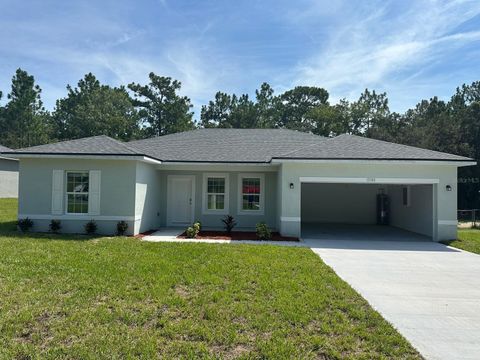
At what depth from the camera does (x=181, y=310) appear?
202 inches

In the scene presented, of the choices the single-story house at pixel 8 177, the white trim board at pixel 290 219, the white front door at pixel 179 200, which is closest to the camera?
the white trim board at pixel 290 219

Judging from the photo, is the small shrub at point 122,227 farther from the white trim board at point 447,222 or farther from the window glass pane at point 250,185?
the white trim board at point 447,222

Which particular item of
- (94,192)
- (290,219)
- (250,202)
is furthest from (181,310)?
(250,202)

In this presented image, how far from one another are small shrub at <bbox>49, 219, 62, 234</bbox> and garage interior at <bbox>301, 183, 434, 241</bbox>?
1030 cm

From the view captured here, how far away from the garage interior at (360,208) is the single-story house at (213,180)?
7.0 inches

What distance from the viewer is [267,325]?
464 centimetres

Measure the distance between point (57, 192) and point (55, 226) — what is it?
1240 mm

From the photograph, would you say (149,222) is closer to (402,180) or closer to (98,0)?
(98,0)

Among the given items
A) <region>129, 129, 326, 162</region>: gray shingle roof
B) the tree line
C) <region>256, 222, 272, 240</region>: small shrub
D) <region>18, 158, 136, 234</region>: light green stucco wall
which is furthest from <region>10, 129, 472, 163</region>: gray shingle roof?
the tree line

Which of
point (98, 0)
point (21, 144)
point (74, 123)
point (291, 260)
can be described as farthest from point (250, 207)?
point (21, 144)

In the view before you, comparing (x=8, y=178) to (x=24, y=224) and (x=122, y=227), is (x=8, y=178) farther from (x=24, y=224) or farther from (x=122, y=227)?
(x=122, y=227)

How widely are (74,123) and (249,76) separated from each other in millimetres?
28804

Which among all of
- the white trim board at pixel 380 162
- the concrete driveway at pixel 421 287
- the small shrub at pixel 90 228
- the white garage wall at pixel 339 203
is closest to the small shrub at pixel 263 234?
the concrete driveway at pixel 421 287

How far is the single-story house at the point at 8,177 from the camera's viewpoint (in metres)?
25.9
